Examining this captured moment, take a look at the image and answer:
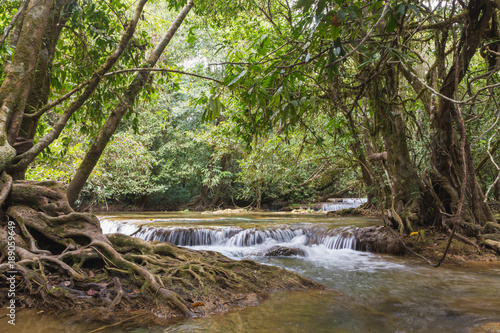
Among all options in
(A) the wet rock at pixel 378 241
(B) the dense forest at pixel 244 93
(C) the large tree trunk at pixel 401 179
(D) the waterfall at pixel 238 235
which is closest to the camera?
(B) the dense forest at pixel 244 93

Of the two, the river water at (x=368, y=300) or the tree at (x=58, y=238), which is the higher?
the tree at (x=58, y=238)

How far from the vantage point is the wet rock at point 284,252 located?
7578mm

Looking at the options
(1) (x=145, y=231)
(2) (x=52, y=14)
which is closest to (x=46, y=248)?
(2) (x=52, y=14)

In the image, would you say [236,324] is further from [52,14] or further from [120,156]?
[120,156]

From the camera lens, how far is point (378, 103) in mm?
5492

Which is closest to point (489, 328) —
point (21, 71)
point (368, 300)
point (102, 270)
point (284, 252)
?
point (368, 300)

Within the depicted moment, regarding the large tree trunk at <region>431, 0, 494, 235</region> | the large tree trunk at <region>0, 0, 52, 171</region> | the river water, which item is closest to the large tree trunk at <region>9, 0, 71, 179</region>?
the large tree trunk at <region>0, 0, 52, 171</region>

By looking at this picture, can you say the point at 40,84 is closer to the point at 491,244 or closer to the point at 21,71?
the point at 21,71

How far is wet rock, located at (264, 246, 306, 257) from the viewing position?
758cm

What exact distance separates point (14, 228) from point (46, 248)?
40 centimetres

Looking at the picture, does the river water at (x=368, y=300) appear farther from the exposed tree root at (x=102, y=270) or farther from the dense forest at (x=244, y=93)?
the dense forest at (x=244, y=93)

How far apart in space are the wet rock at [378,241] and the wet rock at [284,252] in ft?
5.54

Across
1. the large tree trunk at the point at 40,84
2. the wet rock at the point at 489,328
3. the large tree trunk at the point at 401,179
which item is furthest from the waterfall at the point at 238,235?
the wet rock at the point at 489,328

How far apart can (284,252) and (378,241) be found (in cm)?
243
